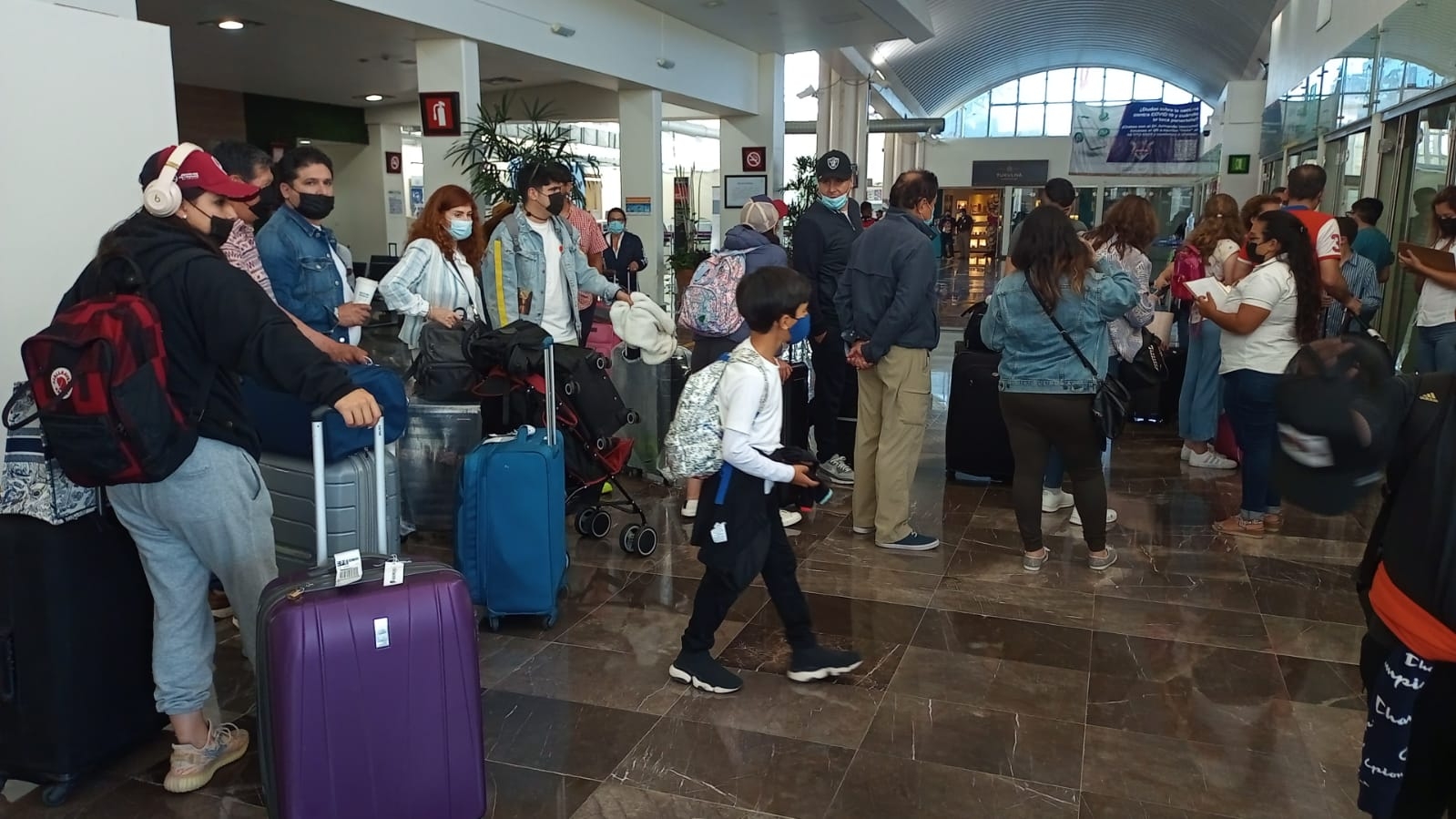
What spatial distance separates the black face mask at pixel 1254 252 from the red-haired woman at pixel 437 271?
3436 millimetres

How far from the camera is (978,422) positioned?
5293mm

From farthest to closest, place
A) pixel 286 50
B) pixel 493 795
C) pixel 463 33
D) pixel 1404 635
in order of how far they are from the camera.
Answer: pixel 286 50, pixel 463 33, pixel 493 795, pixel 1404 635

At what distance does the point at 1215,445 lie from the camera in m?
6.06

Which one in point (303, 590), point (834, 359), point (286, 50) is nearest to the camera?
point (303, 590)

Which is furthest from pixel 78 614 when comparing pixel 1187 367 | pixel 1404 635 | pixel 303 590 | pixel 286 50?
pixel 286 50

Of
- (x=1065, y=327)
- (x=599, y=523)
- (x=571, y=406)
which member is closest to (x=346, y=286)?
(x=571, y=406)

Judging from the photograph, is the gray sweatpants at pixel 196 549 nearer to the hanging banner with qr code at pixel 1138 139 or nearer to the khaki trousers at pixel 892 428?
the khaki trousers at pixel 892 428

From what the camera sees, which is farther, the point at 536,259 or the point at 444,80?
the point at 444,80

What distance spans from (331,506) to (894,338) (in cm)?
226

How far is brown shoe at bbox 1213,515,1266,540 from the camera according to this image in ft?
15.0

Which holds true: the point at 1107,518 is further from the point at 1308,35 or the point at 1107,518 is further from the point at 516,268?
the point at 1308,35

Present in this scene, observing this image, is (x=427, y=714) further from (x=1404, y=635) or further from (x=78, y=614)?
(x=1404, y=635)

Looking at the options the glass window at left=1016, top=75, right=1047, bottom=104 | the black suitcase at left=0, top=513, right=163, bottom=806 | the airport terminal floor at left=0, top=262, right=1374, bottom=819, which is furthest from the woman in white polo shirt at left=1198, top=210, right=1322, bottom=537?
the glass window at left=1016, top=75, right=1047, bottom=104

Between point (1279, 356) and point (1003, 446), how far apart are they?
145 cm
